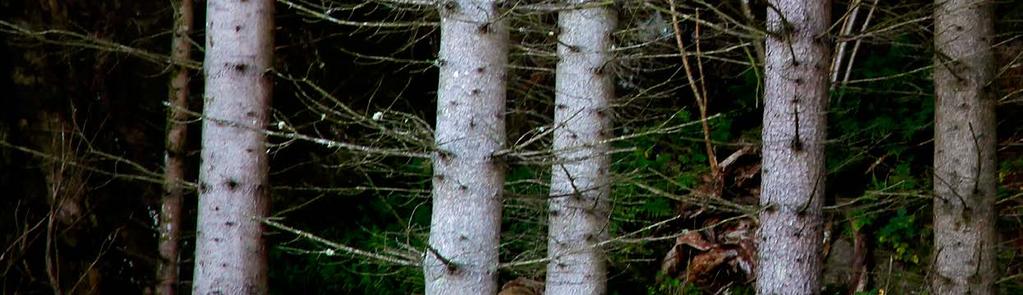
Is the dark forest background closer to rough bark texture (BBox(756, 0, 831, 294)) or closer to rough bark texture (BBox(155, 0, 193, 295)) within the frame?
rough bark texture (BBox(155, 0, 193, 295))

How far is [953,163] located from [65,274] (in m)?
6.34

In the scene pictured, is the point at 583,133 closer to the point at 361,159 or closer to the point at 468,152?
the point at 361,159

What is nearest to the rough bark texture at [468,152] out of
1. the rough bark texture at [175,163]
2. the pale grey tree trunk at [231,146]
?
the pale grey tree trunk at [231,146]

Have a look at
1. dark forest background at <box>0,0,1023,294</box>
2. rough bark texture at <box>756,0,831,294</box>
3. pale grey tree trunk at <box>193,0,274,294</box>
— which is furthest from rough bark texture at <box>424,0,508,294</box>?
dark forest background at <box>0,0,1023,294</box>

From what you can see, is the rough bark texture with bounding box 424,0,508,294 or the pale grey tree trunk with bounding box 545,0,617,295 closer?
the rough bark texture with bounding box 424,0,508,294

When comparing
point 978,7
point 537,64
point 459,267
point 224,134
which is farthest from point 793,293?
point 537,64

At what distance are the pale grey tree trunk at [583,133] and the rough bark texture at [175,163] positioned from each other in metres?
2.42

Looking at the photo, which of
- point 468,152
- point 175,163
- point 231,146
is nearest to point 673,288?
point 175,163

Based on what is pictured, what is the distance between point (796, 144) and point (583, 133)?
7.57 feet

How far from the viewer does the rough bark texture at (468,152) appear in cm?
377

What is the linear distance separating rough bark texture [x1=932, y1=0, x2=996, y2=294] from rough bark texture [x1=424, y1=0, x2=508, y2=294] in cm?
300

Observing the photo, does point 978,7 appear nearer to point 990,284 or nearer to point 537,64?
point 990,284

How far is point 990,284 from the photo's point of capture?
5730 millimetres

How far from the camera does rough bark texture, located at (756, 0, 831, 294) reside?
4387 mm
